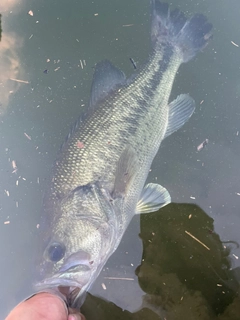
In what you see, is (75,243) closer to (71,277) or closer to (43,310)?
(71,277)

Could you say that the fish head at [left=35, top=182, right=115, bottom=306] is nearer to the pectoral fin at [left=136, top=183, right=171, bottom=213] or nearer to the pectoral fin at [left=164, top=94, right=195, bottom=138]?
the pectoral fin at [left=136, top=183, right=171, bottom=213]

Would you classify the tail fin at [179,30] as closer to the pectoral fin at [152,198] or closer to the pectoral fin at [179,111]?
the pectoral fin at [179,111]

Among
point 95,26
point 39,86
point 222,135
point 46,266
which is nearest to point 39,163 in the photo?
point 39,86

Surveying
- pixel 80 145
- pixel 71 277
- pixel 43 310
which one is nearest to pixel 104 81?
pixel 80 145

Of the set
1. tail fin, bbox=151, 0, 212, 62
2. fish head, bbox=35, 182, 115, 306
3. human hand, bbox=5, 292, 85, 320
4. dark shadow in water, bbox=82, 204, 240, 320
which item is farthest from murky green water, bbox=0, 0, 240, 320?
human hand, bbox=5, 292, 85, 320

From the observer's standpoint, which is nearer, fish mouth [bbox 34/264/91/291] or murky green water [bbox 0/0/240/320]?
fish mouth [bbox 34/264/91/291]
